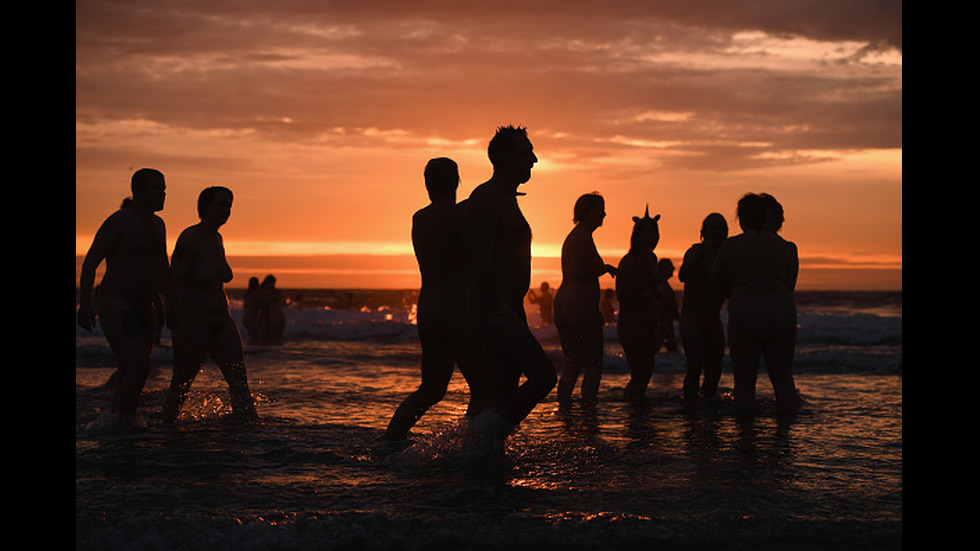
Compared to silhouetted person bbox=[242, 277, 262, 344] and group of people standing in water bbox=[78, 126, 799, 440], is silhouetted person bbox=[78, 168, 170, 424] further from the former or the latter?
silhouetted person bbox=[242, 277, 262, 344]

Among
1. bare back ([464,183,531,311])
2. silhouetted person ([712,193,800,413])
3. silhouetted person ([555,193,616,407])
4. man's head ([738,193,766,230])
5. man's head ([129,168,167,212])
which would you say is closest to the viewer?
bare back ([464,183,531,311])

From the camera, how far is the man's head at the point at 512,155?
600cm

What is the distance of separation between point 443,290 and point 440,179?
33.7 inches

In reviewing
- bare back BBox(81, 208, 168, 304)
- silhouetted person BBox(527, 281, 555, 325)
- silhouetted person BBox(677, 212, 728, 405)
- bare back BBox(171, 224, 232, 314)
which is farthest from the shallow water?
silhouetted person BBox(527, 281, 555, 325)

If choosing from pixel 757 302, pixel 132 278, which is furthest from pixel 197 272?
pixel 757 302

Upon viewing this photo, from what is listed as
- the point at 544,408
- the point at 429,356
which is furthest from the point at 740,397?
the point at 429,356

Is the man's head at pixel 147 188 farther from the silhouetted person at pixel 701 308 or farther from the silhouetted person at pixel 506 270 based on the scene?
the silhouetted person at pixel 701 308

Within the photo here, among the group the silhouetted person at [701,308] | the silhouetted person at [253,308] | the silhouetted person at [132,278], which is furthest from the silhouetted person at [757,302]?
the silhouetted person at [253,308]

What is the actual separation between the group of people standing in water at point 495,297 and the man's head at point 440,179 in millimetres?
11

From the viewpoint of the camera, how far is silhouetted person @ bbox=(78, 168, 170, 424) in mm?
7566

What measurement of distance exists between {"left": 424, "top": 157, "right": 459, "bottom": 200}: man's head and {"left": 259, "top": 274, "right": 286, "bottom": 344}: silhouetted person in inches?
708

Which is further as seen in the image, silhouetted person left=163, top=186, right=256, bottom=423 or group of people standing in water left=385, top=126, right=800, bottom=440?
silhouetted person left=163, top=186, right=256, bottom=423

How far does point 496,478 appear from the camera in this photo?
5715 mm
